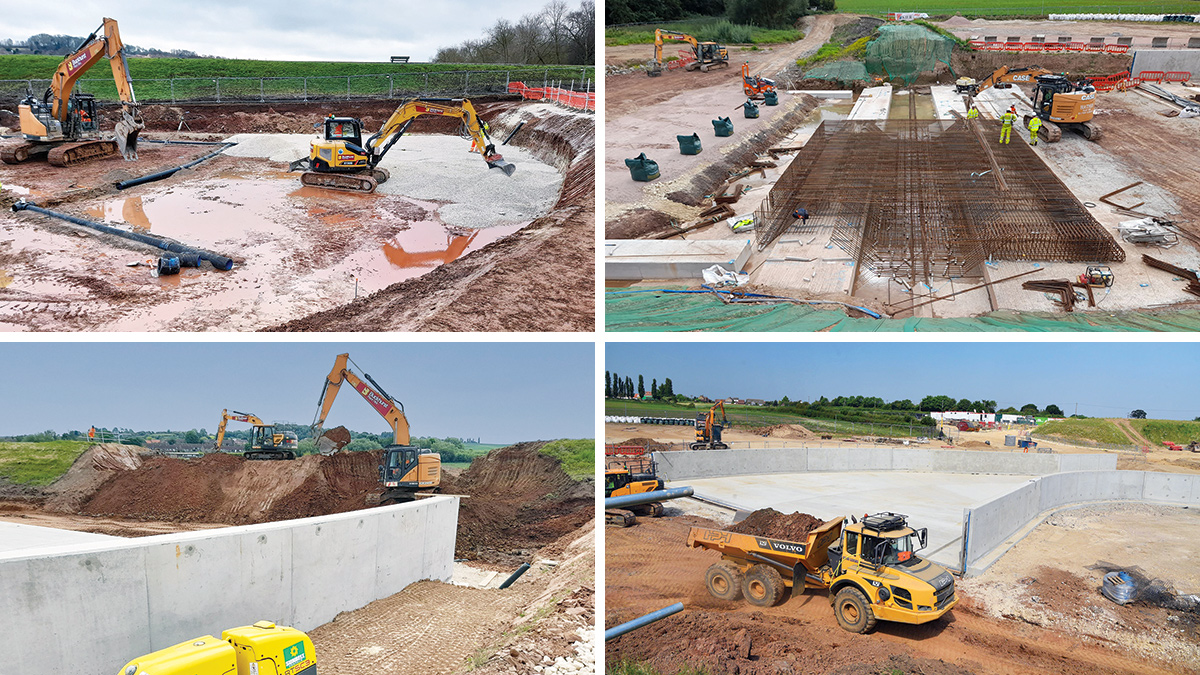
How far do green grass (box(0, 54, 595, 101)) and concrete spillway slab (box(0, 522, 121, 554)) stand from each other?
28.1 m

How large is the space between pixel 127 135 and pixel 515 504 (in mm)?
17110

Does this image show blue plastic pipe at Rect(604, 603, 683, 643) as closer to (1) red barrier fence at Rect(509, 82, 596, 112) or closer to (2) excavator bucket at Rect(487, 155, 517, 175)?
(2) excavator bucket at Rect(487, 155, 517, 175)

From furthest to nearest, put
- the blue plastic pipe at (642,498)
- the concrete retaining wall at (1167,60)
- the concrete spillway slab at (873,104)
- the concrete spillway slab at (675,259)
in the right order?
1. the concrete retaining wall at (1167,60)
2. the concrete spillway slab at (873,104)
3. the concrete spillway slab at (675,259)
4. the blue plastic pipe at (642,498)

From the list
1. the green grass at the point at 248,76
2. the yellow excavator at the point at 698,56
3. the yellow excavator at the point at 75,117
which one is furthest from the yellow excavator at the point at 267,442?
the yellow excavator at the point at 698,56

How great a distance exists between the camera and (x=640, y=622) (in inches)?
320

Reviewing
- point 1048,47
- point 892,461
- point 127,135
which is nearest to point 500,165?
point 127,135

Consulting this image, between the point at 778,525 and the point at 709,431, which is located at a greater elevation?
the point at 778,525

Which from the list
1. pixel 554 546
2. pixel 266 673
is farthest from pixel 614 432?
pixel 266 673

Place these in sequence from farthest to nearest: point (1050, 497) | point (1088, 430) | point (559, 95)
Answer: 1. point (559, 95)
2. point (1088, 430)
3. point (1050, 497)

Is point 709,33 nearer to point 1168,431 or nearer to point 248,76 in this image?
point 248,76

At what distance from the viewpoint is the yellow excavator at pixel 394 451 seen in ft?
47.1

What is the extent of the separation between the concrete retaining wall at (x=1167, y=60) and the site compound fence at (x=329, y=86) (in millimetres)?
27153

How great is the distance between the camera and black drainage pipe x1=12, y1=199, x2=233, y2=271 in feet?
42.9

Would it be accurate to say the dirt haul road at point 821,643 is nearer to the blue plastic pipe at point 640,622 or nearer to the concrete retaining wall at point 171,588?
the blue plastic pipe at point 640,622
